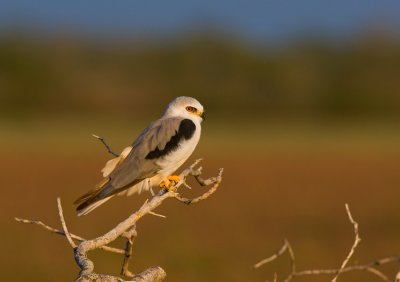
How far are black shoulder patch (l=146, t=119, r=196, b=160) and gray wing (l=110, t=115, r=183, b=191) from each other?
1cm

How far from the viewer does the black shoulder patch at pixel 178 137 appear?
17.1ft

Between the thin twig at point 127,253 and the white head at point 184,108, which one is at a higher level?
the white head at point 184,108

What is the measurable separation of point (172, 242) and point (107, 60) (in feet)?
159

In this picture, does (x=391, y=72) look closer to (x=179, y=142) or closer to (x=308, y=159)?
(x=308, y=159)

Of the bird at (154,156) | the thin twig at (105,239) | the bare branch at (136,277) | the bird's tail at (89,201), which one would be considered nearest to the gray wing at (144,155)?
the bird at (154,156)

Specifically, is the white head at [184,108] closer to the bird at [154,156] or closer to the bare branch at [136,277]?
the bird at [154,156]

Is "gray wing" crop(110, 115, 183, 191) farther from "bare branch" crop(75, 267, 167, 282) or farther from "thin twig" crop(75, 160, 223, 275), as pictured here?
"bare branch" crop(75, 267, 167, 282)

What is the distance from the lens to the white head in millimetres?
5308

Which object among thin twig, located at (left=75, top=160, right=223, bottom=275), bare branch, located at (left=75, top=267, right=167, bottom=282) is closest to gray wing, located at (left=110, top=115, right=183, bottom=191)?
thin twig, located at (left=75, top=160, right=223, bottom=275)

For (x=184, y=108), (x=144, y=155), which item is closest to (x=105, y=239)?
(x=144, y=155)

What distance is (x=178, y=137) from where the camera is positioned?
5.28 metres

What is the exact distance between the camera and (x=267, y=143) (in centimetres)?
3694

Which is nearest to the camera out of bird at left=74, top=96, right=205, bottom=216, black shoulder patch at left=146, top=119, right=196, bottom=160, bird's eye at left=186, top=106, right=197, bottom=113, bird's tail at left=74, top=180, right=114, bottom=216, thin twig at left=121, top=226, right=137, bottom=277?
thin twig at left=121, top=226, right=137, bottom=277

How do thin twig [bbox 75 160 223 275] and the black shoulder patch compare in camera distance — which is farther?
the black shoulder patch
